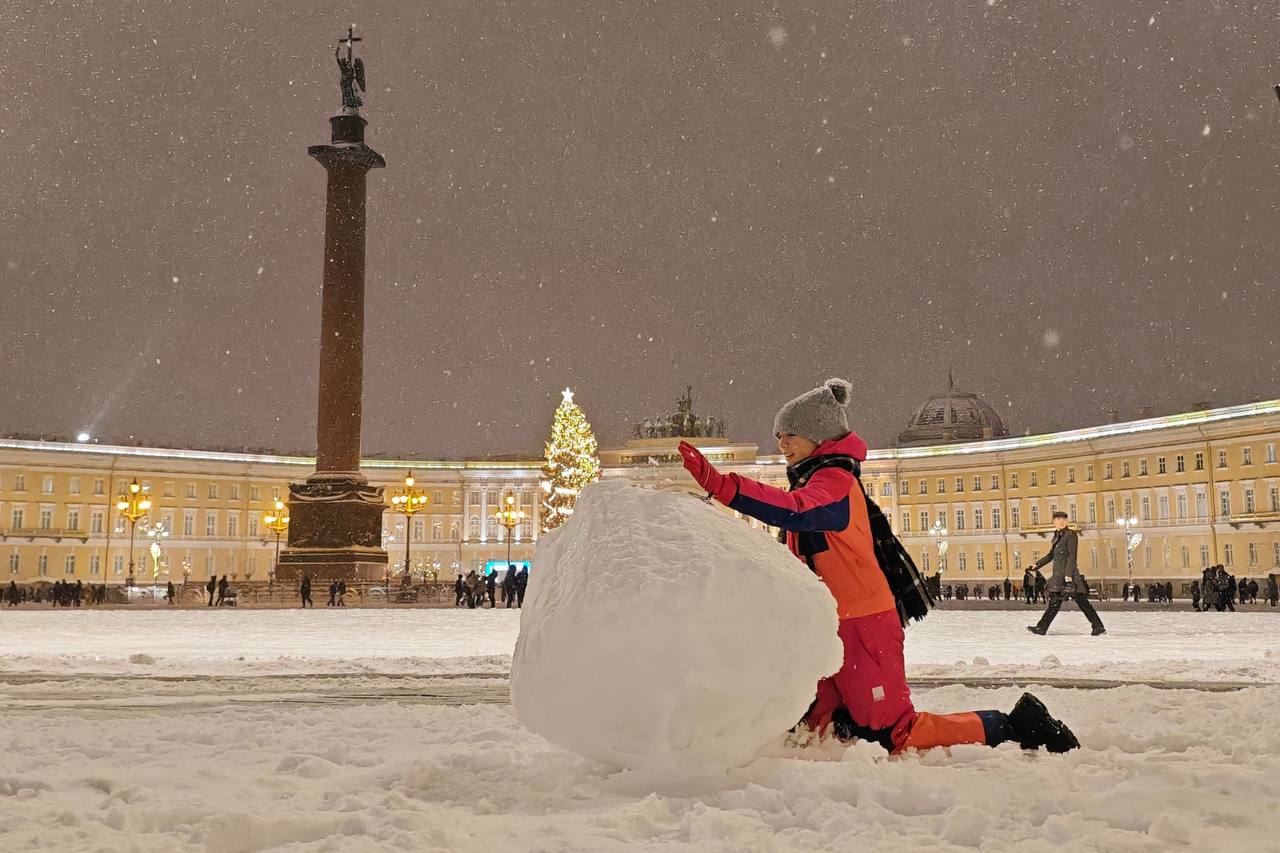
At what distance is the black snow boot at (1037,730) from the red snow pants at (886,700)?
0.23 feet

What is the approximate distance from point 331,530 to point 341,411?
330 centimetres

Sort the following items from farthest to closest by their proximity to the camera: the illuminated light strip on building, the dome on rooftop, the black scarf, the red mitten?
the dome on rooftop, the illuminated light strip on building, the black scarf, the red mitten

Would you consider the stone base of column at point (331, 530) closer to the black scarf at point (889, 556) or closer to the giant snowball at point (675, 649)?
the black scarf at point (889, 556)

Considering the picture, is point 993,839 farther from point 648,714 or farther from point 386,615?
point 386,615

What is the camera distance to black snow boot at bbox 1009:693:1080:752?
4.54 m

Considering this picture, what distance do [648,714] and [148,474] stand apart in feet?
281

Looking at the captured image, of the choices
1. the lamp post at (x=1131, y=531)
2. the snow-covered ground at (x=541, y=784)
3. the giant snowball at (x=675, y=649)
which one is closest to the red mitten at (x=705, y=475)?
the giant snowball at (x=675, y=649)

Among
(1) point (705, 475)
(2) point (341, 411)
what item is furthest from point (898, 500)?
(1) point (705, 475)

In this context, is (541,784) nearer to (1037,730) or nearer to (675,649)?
(675,649)

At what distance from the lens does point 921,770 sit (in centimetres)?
402

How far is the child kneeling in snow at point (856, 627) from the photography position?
4.51 meters

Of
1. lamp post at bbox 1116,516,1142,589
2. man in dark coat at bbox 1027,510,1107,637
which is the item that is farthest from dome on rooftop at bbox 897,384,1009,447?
man in dark coat at bbox 1027,510,1107,637

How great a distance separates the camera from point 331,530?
3072 cm

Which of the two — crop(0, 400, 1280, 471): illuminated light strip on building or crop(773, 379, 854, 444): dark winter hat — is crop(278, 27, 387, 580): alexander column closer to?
crop(773, 379, 854, 444): dark winter hat
